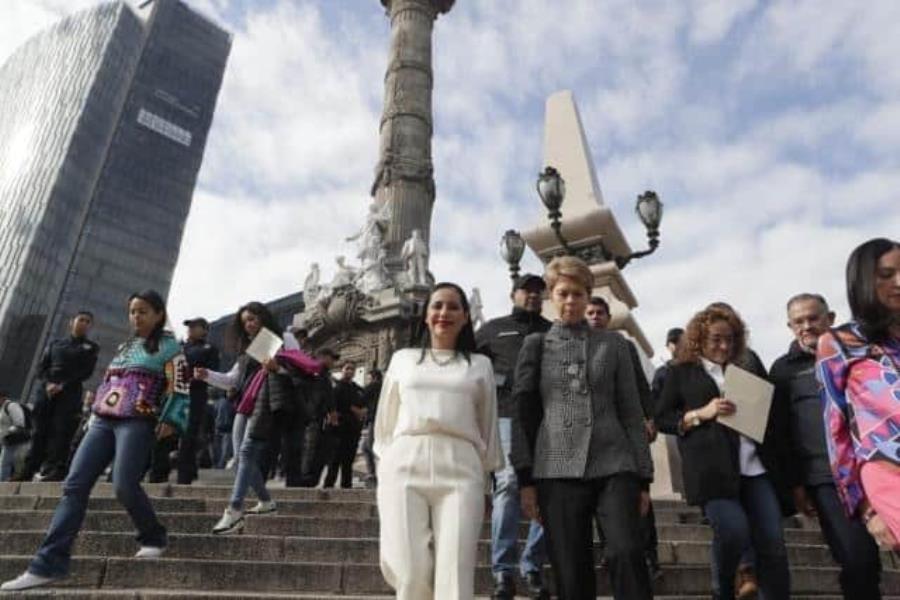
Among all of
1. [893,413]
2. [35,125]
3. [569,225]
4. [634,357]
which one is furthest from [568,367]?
[35,125]

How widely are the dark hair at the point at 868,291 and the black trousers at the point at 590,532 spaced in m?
0.88

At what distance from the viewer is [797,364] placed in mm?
3232

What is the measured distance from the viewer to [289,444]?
20.2 feet

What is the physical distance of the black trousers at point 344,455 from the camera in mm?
7148

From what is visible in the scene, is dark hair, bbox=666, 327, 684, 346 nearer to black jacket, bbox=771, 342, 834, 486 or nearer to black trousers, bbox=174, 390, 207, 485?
black jacket, bbox=771, 342, 834, 486

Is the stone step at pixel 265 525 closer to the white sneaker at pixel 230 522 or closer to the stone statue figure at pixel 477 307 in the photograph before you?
the white sneaker at pixel 230 522

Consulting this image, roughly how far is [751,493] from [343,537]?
2.72m

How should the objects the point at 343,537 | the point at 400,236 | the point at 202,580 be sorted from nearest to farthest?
1. the point at 202,580
2. the point at 343,537
3. the point at 400,236

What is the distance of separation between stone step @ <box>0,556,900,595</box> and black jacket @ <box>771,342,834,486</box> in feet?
4.29

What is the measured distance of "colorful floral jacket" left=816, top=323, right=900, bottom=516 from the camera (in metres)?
1.72

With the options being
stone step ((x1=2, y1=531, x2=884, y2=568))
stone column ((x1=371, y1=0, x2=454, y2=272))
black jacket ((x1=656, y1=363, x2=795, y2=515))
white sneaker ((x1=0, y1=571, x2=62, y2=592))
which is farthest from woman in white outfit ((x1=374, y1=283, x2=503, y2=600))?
stone column ((x1=371, y1=0, x2=454, y2=272))

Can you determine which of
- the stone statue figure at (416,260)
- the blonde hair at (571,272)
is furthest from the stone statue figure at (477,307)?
the blonde hair at (571,272)

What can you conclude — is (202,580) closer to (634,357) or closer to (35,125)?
(634,357)

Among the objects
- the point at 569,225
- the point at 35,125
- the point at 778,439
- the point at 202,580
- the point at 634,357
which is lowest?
the point at 202,580
